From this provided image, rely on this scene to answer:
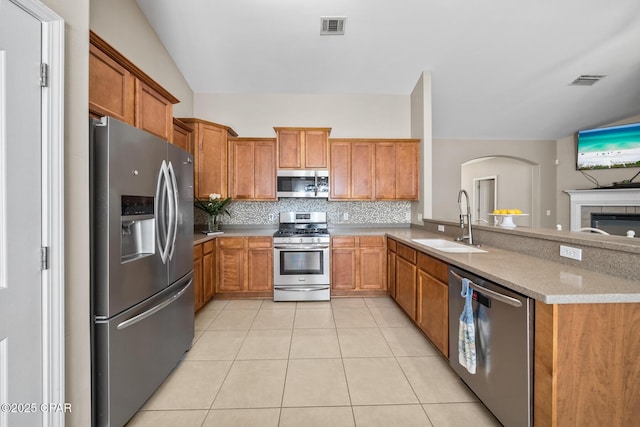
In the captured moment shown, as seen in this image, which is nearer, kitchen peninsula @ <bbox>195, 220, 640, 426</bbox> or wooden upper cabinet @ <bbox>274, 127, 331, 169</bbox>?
kitchen peninsula @ <bbox>195, 220, 640, 426</bbox>

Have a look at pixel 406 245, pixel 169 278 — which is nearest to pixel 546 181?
pixel 406 245

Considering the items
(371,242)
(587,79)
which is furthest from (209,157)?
(587,79)

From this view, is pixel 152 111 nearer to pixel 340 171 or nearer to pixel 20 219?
pixel 20 219

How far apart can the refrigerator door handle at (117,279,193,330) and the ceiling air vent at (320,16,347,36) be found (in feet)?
10.5

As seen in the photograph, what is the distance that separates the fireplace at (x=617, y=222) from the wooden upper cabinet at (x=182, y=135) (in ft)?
25.4

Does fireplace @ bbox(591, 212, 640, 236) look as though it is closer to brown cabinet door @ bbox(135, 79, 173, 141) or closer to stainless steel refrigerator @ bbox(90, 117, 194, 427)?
stainless steel refrigerator @ bbox(90, 117, 194, 427)

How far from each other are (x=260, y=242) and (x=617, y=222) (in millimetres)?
6881

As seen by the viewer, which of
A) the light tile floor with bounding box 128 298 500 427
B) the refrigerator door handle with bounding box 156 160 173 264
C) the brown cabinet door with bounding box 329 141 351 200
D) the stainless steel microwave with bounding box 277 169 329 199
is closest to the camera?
the light tile floor with bounding box 128 298 500 427

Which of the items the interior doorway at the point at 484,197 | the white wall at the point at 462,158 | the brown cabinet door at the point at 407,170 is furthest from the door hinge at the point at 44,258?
the interior doorway at the point at 484,197

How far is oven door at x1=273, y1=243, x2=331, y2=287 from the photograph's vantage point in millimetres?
3531

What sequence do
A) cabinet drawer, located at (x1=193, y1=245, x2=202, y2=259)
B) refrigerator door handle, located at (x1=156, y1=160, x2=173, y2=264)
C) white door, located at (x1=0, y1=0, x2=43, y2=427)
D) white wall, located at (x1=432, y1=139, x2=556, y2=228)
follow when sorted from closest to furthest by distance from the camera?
white door, located at (x1=0, y1=0, x2=43, y2=427)
refrigerator door handle, located at (x1=156, y1=160, x2=173, y2=264)
cabinet drawer, located at (x1=193, y1=245, x2=202, y2=259)
white wall, located at (x1=432, y1=139, x2=556, y2=228)

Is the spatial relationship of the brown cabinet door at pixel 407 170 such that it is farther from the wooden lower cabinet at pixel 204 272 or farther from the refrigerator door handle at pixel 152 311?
the refrigerator door handle at pixel 152 311

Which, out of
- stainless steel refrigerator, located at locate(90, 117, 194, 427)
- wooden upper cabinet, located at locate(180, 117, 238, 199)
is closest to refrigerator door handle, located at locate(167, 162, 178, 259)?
stainless steel refrigerator, located at locate(90, 117, 194, 427)

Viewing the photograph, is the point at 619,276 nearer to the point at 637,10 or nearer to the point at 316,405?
the point at 316,405
